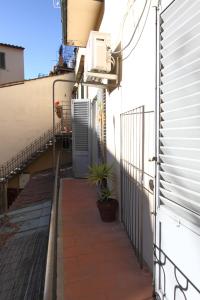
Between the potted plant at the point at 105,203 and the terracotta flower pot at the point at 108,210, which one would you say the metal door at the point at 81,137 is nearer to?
the potted plant at the point at 105,203

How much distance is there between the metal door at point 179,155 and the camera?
1.93 meters

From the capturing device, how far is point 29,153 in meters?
16.6

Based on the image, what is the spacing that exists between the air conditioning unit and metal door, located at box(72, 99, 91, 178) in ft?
15.5

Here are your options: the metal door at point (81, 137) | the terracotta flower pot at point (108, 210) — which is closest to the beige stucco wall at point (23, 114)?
the metal door at point (81, 137)

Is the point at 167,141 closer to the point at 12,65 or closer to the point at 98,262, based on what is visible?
the point at 98,262

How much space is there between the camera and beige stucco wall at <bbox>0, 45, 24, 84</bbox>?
66.8ft

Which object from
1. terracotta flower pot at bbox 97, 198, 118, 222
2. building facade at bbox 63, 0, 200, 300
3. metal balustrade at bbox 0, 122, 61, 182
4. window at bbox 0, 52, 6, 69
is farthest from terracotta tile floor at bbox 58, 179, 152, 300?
window at bbox 0, 52, 6, 69

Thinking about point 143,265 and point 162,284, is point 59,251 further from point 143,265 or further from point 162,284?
point 162,284

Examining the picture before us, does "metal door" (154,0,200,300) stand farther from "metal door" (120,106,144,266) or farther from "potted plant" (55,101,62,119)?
"potted plant" (55,101,62,119)

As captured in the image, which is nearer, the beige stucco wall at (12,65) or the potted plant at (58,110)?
the potted plant at (58,110)

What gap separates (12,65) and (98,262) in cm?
1939

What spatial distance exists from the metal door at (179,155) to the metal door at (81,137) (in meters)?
7.13

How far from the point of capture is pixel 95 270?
139 inches

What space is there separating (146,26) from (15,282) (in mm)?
3405
